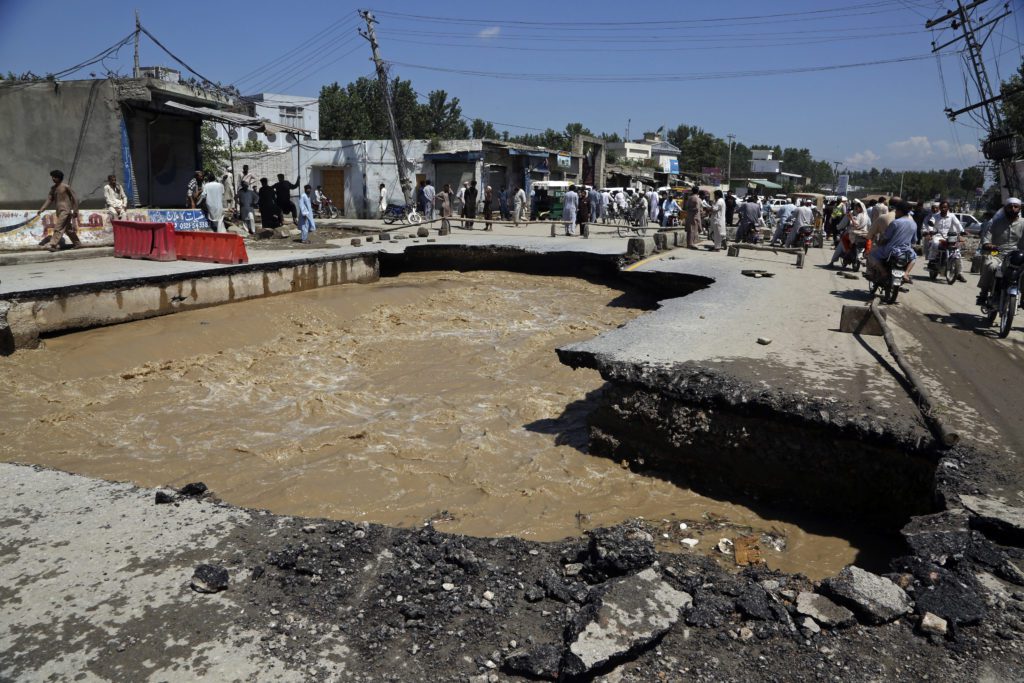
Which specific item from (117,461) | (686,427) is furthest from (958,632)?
(117,461)

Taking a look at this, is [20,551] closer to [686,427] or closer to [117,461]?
[117,461]

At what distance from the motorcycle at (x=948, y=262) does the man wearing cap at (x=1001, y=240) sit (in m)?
4.27

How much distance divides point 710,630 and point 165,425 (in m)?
6.43

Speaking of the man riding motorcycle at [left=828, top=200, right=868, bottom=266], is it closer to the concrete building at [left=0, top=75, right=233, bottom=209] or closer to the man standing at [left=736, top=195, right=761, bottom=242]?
the man standing at [left=736, top=195, right=761, bottom=242]

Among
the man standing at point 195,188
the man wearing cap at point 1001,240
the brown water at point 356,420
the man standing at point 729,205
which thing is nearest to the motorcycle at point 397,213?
the man standing at point 195,188

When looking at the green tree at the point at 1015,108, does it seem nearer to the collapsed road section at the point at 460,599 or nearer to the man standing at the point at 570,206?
the man standing at the point at 570,206

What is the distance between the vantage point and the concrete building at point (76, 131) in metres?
15.8

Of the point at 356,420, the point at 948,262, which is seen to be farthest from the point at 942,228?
the point at 356,420

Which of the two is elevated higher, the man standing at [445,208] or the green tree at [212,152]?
the green tree at [212,152]

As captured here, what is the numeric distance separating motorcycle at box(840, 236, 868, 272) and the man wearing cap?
475 cm

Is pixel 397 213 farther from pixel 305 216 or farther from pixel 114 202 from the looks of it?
pixel 114 202

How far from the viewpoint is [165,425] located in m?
7.57

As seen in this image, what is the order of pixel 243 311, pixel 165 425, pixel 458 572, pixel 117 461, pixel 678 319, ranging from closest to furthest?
pixel 458 572
pixel 117 461
pixel 165 425
pixel 678 319
pixel 243 311

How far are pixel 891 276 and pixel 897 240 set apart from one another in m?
0.57
